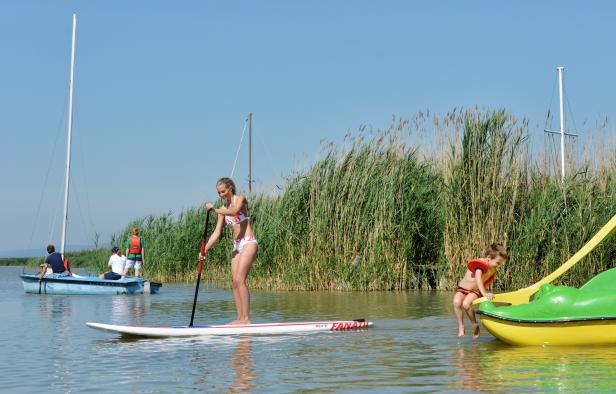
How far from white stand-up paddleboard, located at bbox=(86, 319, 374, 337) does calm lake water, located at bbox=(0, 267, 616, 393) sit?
0.18m

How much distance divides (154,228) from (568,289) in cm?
2143

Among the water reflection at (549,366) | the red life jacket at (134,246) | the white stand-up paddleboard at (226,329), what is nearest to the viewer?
the water reflection at (549,366)

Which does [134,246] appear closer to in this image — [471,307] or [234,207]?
[234,207]

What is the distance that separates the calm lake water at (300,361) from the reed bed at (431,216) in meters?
5.75

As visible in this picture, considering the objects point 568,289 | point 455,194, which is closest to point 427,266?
point 455,194

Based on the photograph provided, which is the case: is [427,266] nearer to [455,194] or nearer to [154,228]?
[455,194]

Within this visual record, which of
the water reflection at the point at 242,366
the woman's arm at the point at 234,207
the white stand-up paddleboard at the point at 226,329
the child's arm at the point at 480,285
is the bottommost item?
the water reflection at the point at 242,366

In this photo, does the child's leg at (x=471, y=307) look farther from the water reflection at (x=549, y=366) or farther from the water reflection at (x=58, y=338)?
the water reflection at (x=58, y=338)

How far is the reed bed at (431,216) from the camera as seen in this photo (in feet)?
66.4

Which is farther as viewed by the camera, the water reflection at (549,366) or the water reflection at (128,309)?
the water reflection at (128,309)

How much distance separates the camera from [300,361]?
950 centimetres

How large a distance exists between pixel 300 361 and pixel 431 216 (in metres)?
13.2

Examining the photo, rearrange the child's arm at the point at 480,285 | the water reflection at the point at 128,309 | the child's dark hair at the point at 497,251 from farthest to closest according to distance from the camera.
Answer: the water reflection at the point at 128,309 < the child's dark hair at the point at 497,251 < the child's arm at the point at 480,285

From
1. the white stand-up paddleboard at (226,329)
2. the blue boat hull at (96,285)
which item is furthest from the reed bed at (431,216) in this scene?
the white stand-up paddleboard at (226,329)
